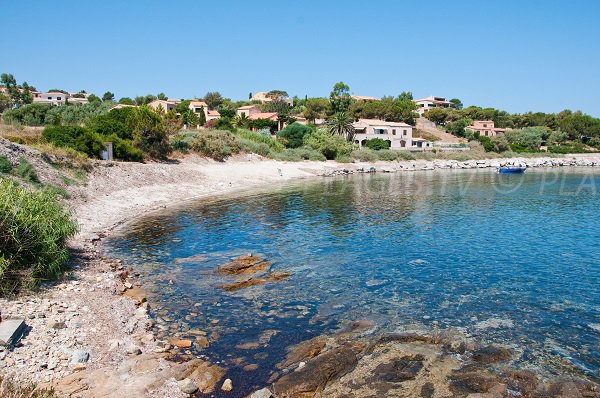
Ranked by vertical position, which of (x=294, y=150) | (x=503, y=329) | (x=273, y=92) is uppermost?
(x=273, y=92)

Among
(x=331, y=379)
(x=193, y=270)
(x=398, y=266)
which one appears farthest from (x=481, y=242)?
(x=331, y=379)

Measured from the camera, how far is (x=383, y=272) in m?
18.7

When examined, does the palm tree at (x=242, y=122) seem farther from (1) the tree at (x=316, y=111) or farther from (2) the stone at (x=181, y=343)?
(2) the stone at (x=181, y=343)

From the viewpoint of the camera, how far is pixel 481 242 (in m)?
24.1

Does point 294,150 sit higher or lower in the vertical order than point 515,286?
higher

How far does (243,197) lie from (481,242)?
857 inches

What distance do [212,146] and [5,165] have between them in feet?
100

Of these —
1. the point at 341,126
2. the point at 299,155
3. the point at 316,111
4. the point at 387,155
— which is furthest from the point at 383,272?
the point at 316,111

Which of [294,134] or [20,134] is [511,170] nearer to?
[294,134]

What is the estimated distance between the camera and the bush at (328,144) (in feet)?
250

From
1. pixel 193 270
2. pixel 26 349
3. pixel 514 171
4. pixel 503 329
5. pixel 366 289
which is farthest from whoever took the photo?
pixel 514 171

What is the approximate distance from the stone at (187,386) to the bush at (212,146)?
48118 mm

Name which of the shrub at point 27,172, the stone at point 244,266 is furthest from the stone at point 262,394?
the shrub at point 27,172

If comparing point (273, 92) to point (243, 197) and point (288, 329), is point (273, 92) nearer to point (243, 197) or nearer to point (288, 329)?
point (243, 197)
